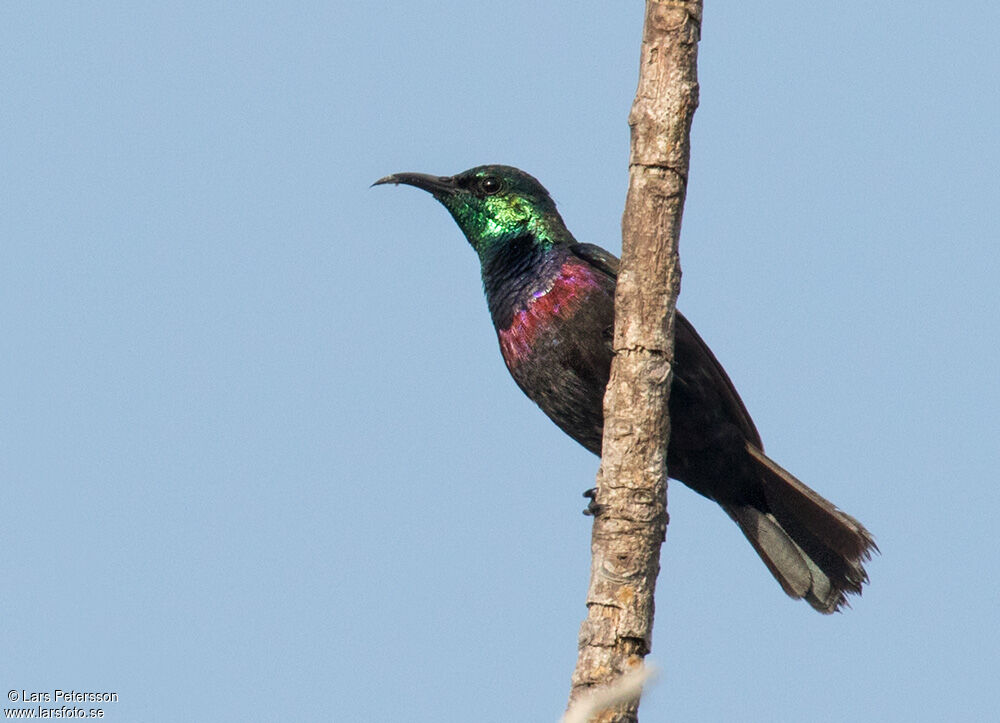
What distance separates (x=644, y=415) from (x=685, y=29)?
134 centimetres

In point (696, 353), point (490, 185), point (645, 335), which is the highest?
point (490, 185)

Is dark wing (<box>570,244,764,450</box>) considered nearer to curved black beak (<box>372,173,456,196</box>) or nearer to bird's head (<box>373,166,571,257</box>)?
bird's head (<box>373,166,571,257</box>)

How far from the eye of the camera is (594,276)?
620 centimetres

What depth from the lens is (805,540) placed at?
260 inches

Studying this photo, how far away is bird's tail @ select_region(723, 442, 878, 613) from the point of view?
6.42 metres

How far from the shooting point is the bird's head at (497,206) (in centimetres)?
659

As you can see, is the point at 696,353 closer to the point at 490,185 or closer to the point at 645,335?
the point at 490,185

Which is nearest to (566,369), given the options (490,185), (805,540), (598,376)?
(598,376)

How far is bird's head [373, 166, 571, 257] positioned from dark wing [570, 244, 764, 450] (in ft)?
0.80

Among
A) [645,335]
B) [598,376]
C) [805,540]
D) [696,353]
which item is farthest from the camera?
[805,540]

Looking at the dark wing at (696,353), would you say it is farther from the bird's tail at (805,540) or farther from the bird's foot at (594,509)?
the bird's foot at (594,509)

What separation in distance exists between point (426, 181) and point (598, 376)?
1.53 meters

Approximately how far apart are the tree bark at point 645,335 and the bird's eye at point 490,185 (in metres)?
1.87

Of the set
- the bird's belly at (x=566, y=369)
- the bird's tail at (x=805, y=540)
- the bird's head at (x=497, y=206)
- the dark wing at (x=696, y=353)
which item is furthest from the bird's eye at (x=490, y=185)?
the bird's tail at (x=805, y=540)
